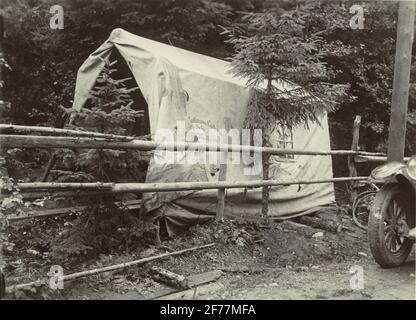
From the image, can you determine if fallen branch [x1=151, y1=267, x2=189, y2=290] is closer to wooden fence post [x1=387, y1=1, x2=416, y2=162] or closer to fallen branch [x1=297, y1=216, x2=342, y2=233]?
wooden fence post [x1=387, y1=1, x2=416, y2=162]

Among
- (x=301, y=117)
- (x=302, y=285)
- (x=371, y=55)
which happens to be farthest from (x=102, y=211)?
(x=371, y=55)

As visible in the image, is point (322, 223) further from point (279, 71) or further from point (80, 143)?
point (80, 143)

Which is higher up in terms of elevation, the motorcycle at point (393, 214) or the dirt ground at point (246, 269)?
the motorcycle at point (393, 214)

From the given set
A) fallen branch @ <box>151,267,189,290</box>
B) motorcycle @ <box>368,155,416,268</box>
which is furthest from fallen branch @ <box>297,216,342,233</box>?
fallen branch @ <box>151,267,189,290</box>

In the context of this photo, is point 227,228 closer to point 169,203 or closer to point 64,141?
point 169,203

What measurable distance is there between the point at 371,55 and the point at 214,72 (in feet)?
17.0

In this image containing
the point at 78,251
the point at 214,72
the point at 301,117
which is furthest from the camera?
the point at 214,72

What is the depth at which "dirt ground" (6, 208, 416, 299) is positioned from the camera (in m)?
4.18

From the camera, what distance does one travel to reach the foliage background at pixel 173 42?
31.6 feet

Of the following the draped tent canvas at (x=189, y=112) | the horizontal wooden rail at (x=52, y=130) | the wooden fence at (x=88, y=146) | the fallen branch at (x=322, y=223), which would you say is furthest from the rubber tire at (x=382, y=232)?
the horizontal wooden rail at (x=52, y=130)

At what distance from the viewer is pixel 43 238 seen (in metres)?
5.87

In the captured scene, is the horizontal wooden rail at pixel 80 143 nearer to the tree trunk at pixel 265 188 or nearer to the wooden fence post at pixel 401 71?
the tree trunk at pixel 265 188

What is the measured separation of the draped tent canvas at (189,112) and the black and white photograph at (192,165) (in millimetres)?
28

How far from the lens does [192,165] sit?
6.42 metres
